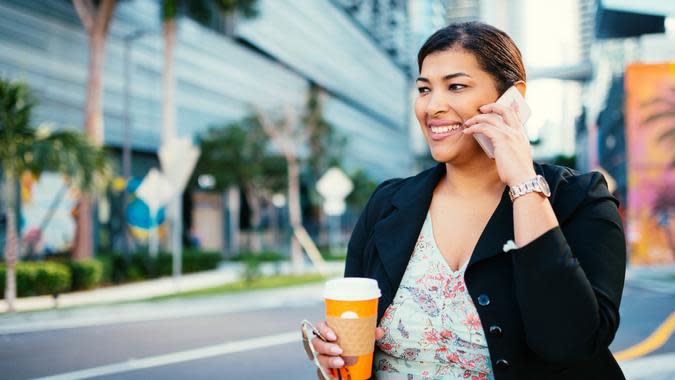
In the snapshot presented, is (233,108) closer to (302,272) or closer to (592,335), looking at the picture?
(302,272)

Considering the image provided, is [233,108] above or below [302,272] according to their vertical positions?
above

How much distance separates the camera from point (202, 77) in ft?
119

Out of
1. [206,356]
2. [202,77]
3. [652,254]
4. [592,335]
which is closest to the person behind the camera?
[592,335]

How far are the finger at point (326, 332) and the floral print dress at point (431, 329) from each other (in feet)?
0.86

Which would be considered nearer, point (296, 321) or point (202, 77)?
point (296, 321)

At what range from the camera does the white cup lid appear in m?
1.81

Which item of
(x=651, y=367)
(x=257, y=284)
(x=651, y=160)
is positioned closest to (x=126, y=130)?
(x=257, y=284)

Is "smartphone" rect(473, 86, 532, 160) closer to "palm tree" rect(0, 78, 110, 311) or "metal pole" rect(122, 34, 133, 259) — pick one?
"palm tree" rect(0, 78, 110, 311)

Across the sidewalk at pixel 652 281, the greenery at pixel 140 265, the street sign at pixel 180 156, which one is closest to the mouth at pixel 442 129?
the street sign at pixel 180 156

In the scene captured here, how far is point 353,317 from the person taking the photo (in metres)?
1.82

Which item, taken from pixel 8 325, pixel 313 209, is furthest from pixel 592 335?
pixel 313 209

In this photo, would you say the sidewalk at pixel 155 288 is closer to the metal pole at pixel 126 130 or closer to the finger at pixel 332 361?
the metal pole at pixel 126 130

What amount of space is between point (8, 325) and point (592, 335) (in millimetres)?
10315

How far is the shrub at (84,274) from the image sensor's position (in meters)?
16.3
